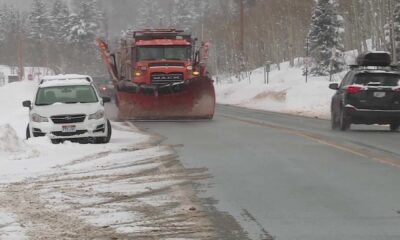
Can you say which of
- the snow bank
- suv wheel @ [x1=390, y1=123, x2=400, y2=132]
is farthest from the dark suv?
the snow bank

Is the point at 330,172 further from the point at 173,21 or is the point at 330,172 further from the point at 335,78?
the point at 173,21

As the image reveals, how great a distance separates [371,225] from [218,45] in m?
92.5

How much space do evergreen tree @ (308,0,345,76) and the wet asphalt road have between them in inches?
1636

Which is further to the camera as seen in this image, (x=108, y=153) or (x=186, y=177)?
(x=108, y=153)

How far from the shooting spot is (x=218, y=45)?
9944cm

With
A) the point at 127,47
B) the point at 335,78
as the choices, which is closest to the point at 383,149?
the point at 127,47

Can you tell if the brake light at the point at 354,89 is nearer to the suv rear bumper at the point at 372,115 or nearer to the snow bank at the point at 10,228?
the suv rear bumper at the point at 372,115

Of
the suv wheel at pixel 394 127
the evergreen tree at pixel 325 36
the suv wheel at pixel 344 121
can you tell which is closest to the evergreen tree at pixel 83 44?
the evergreen tree at pixel 325 36

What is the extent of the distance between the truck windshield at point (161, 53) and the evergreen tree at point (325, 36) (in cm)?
3425

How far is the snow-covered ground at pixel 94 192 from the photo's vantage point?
24.0 ft

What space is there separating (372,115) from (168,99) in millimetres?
8082

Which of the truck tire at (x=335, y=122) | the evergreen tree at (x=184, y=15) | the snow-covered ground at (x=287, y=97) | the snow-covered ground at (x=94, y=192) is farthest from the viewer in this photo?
the evergreen tree at (x=184, y=15)

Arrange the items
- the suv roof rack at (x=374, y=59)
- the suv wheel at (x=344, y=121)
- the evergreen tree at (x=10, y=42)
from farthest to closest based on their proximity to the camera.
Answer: the evergreen tree at (x=10, y=42)
the suv roof rack at (x=374, y=59)
the suv wheel at (x=344, y=121)

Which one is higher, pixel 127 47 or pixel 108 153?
pixel 127 47
